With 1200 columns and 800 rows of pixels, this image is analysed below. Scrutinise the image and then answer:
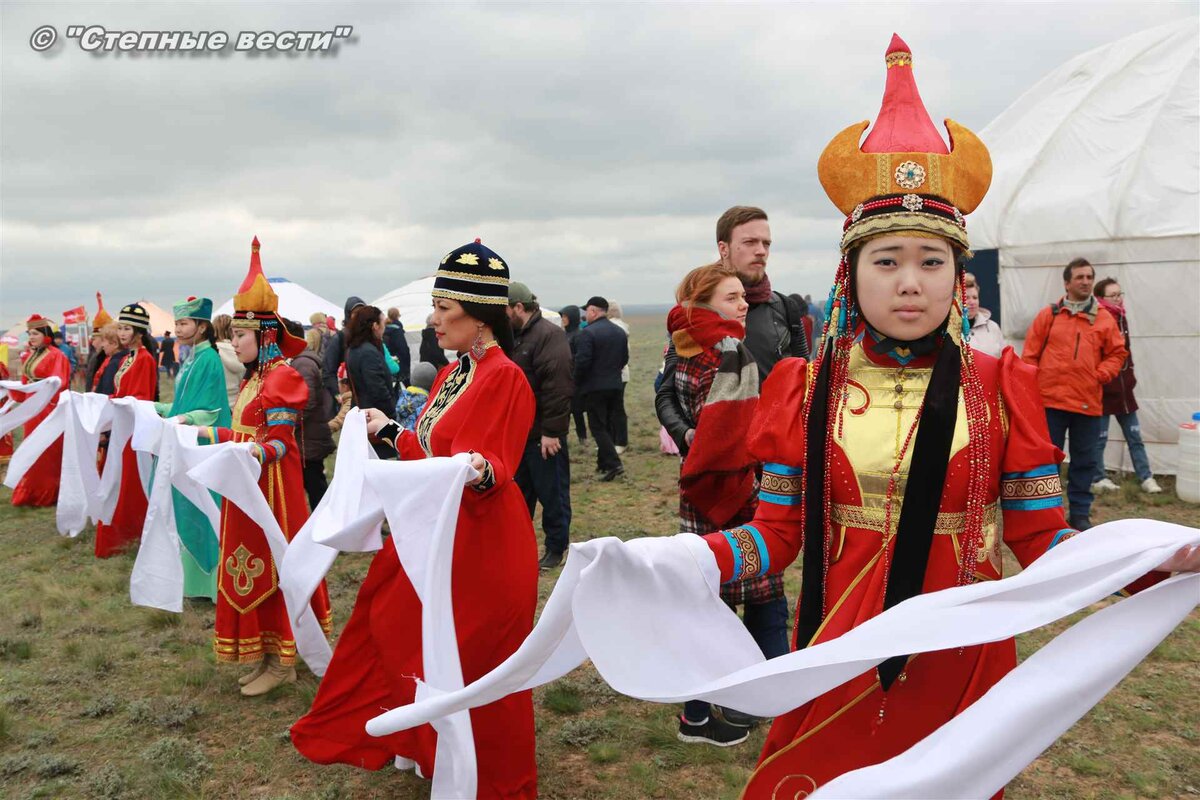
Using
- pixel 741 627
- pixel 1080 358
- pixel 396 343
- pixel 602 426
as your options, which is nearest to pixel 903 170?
pixel 741 627

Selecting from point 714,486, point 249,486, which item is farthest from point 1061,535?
point 249,486

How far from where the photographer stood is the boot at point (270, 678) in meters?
5.02

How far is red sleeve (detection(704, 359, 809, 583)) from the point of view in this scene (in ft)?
7.17

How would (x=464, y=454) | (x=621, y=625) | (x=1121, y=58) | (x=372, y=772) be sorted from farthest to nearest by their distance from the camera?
(x=1121, y=58), (x=372, y=772), (x=464, y=454), (x=621, y=625)

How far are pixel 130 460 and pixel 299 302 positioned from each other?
1518cm

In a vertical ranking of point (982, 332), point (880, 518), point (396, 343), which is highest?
point (396, 343)

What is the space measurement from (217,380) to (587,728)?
3707 mm

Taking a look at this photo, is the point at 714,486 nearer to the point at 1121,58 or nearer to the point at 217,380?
the point at 217,380

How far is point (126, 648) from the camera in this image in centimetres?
587

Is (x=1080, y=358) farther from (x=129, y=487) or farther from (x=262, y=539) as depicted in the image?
(x=129, y=487)

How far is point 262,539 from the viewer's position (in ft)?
16.2

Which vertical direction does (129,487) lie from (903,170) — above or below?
below

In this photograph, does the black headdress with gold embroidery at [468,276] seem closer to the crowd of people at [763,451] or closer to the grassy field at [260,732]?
the crowd of people at [763,451]

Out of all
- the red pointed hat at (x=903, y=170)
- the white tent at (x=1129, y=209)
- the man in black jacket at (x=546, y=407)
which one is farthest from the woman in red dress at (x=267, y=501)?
the white tent at (x=1129, y=209)
